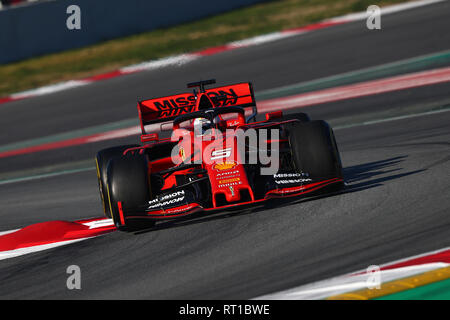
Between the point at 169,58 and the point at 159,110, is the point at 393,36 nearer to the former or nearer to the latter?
the point at 169,58

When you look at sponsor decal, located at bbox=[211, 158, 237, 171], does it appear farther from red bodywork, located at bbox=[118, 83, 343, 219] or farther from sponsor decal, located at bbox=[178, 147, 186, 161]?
sponsor decal, located at bbox=[178, 147, 186, 161]

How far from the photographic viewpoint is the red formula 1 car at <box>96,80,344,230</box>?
6.72 m

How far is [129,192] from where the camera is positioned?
22.1 ft

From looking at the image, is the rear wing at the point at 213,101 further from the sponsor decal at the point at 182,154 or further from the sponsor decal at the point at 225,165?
the sponsor decal at the point at 225,165

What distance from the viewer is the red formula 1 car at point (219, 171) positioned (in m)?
6.72

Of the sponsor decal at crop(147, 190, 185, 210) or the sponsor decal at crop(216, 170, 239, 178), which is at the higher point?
the sponsor decal at crop(216, 170, 239, 178)

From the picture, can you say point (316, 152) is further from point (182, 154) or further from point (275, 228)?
point (182, 154)

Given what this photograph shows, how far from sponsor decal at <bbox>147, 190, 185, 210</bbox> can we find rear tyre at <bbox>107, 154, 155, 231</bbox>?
0.19ft

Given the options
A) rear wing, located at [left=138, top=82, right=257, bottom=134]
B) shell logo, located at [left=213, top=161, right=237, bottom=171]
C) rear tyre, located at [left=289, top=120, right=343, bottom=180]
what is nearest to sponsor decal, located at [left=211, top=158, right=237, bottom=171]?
shell logo, located at [left=213, top=161, right=237, bottom=171]

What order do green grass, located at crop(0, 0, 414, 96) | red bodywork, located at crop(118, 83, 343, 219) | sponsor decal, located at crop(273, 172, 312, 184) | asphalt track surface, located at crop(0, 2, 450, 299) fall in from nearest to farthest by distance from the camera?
asphalt track surface, located at crop(0, 2, 450, 299) < red bodywork, located at crop(118, 83, 343, 219) < sponsor decal, located at crop(273, 172, 312, 184) < green grass, located at crop(0, 0, 414, 96)

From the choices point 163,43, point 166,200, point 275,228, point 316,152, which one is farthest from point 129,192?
point 163,43

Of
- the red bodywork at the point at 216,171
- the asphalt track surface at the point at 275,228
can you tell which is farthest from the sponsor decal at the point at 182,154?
the asphalt track surface at the point at 275,228
